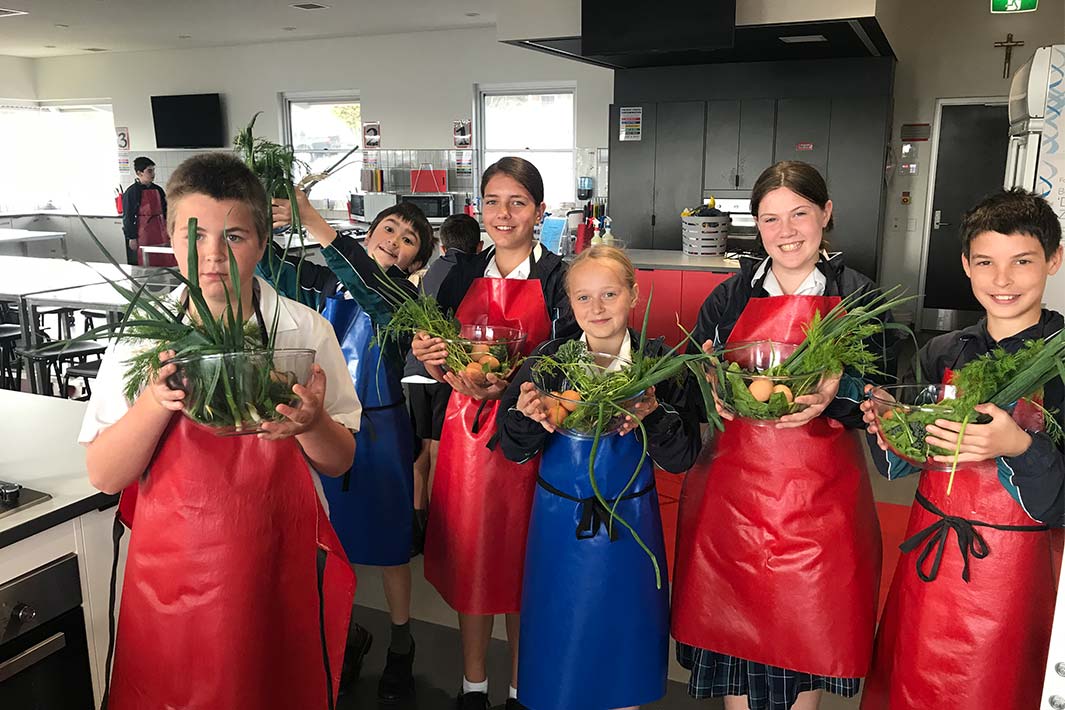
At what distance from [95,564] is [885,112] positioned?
693 cm

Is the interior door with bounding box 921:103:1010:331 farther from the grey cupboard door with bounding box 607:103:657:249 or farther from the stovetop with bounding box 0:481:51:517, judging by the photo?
the stovetop with bounding box 0:481:51:517

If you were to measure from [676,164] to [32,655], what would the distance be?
6978 mm

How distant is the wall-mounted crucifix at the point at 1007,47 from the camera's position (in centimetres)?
711

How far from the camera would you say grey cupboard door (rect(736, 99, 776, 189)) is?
284 inches

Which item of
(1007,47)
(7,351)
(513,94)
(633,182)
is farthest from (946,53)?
(7,351)

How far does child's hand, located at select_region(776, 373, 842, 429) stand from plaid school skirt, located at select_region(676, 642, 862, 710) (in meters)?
0.60

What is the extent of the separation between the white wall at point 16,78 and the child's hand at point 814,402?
43.6 ft

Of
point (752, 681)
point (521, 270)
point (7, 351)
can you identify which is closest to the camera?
point (752, 681)

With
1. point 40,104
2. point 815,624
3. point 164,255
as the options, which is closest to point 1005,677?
point 815,624

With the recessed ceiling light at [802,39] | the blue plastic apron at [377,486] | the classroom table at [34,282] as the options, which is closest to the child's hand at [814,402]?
the blue plastic apron at [377,486]

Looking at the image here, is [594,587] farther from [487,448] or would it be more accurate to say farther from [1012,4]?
[1012,4]

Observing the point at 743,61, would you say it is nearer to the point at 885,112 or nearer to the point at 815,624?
the point at 885,112

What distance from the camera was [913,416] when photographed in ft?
4.66

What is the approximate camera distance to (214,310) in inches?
55.1
